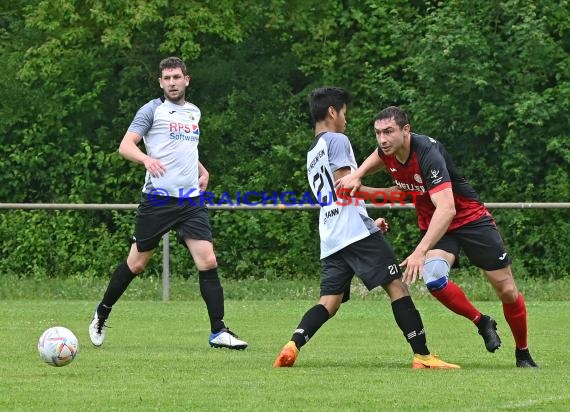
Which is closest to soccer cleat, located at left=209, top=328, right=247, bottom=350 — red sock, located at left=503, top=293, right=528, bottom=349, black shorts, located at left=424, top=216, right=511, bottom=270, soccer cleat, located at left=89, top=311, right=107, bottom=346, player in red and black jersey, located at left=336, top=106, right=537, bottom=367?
soccer cleat, located at left=89, top=311, right=107, bottom=346

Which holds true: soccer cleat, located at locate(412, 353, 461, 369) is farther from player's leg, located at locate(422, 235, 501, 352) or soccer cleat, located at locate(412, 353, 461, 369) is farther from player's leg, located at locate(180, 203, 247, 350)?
player's leg, located at locate(180, 203, 247, 350)

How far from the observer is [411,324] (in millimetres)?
8438

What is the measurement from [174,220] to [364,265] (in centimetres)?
217

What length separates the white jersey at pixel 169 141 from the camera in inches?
399

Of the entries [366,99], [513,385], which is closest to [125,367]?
[513,385]

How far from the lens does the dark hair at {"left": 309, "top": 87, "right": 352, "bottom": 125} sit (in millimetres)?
8633

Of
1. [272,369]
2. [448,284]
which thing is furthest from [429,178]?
[272,369]

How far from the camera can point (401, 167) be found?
834 centimetres

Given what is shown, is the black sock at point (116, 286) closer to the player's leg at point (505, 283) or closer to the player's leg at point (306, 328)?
the player's leg at point (306, 328)

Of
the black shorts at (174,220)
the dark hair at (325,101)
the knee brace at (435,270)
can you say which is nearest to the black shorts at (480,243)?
the knee brace at (435,270)

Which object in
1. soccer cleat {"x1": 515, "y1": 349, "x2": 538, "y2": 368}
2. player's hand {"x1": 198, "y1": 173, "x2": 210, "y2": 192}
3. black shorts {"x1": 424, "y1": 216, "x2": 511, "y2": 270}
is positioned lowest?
soccer cleat {"x1": 515, "y1": 349, "x2": 538, "y2": 368}

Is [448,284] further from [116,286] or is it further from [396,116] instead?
[116,286]

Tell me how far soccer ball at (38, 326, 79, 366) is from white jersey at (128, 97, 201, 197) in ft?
7.25

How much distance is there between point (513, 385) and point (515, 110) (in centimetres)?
1361
